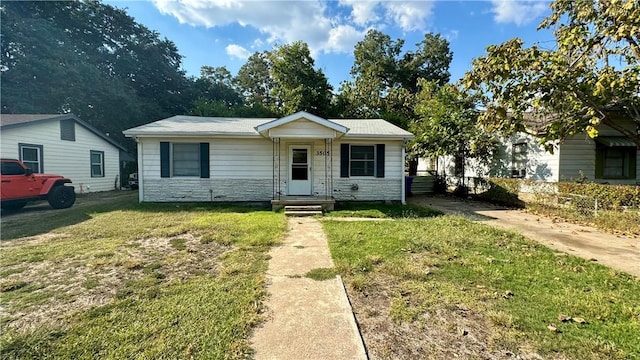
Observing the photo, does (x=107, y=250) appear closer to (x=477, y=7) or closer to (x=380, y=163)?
(x=380, y=163)

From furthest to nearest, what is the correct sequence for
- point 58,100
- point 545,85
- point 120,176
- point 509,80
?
point 58,100 → point 120,176 → point 509,80 → point 545,85

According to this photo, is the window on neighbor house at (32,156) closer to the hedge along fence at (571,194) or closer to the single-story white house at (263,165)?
the single-story white house at (263,165)

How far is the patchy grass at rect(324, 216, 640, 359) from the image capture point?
249 centimetres

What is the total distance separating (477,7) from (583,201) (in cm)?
725

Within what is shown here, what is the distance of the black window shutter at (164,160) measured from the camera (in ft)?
33.5

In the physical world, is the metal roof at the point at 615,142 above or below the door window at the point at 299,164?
above

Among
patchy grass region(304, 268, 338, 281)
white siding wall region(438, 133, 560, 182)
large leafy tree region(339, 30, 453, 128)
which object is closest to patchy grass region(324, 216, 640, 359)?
patchy grass region(304, 268, 338, 281)

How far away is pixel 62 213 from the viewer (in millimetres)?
8656

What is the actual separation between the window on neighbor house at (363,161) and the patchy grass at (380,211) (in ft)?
4.01

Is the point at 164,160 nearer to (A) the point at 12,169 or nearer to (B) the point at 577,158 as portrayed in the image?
(A) the point at 12,169

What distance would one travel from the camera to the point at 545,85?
7480 millimetres

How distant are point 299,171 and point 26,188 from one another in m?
8.49

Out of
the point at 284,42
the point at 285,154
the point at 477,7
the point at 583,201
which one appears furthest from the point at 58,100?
the point at 583,201

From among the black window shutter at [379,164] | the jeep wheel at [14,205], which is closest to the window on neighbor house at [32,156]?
the jeep wheel at [14,205]
